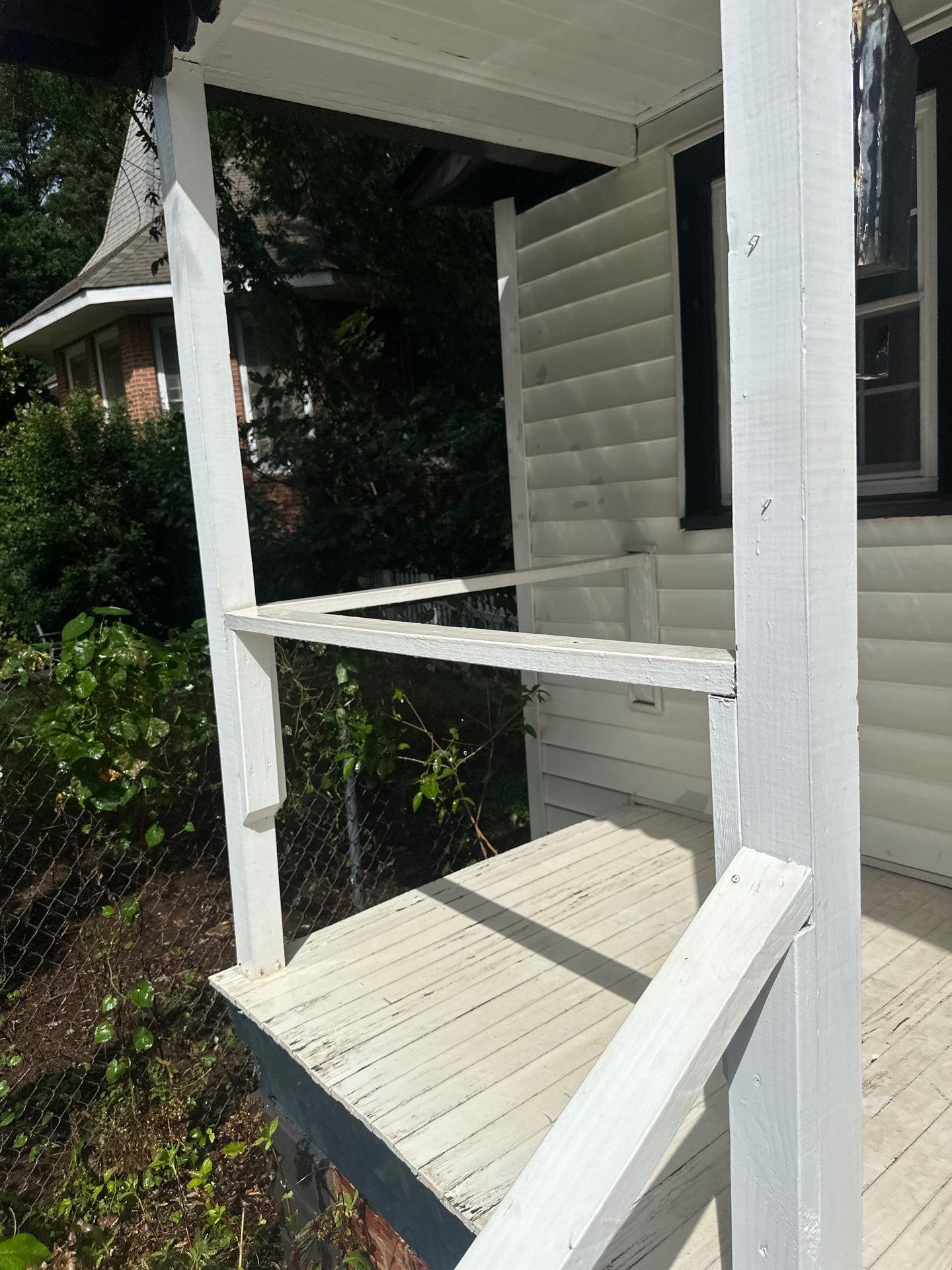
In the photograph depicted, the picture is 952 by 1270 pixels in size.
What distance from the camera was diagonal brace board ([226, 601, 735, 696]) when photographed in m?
1.19

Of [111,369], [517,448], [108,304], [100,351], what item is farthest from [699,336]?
[100,351]

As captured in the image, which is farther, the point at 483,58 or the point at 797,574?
the point at 483,58

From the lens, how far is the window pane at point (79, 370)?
1479 centimetres

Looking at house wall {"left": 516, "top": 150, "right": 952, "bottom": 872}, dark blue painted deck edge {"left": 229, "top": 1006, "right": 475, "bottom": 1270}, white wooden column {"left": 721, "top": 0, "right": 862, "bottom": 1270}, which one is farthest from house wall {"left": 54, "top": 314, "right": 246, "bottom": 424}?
white wooden column {"left": 721, "top": 0, "right": 862, "bottom": 1270}

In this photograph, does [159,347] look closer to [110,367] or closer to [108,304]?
[108,304]

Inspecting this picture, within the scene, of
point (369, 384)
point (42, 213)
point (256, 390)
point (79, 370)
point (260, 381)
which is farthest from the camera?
point (42, 213)

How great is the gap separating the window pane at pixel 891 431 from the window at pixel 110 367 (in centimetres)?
1284

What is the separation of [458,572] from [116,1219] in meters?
6.62

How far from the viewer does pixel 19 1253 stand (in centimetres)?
202

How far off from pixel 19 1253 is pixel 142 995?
1104 mm

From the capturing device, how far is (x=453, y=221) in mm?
8164

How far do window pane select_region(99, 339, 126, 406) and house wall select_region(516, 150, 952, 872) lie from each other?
1144 cm

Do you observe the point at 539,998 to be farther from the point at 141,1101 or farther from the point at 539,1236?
the point at 141,1101

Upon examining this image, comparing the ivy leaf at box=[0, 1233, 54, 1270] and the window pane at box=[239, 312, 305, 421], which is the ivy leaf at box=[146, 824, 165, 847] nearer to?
the ivy leaf at box=[0, 1233, 54, 1270]
